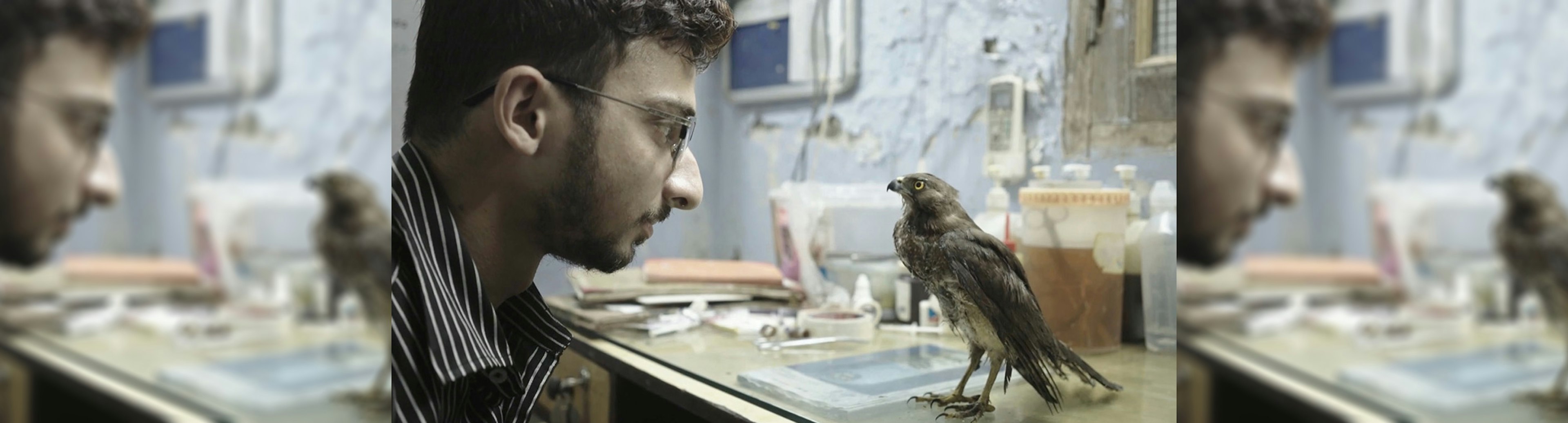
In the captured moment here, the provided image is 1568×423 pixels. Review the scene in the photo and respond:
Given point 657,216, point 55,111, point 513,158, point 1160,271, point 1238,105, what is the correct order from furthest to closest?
point 657,216
point 513,158
point 1160,271
point 1238,105
point 55,111

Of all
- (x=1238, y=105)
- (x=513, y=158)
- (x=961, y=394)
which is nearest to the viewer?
(x=1238, y=105)

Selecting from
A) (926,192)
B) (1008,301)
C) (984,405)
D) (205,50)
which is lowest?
(984,405)

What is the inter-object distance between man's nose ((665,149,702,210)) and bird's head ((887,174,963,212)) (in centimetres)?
30

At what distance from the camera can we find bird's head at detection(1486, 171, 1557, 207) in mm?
708

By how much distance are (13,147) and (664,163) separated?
0.79 metres

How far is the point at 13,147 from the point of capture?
21.2 inches

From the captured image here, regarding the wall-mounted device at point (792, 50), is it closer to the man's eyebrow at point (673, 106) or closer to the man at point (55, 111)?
the man's eyebrow at point (673, 106)

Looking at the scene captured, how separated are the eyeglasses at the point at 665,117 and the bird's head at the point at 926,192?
304mm

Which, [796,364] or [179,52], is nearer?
[179,52]

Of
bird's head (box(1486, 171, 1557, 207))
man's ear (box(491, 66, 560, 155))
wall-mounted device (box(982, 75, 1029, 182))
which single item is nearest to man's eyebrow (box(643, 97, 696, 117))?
man's ear (box(491, 66, 560, 155))

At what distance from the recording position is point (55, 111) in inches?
22.0

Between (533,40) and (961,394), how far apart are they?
0.67 m

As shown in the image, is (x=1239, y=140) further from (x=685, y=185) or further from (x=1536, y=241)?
(x=685, y=185)

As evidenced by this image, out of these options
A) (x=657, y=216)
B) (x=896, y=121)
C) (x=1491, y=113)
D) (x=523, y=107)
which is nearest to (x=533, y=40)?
(x=523, y=107)
